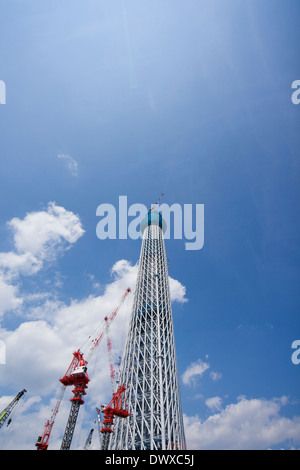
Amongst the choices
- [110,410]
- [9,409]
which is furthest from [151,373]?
[9,409]

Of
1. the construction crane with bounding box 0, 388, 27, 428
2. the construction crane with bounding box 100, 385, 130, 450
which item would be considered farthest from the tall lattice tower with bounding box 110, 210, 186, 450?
the construction crane with bounding box 0, 388, 27, 428

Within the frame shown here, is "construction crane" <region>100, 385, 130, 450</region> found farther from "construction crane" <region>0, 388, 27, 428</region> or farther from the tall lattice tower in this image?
"construction crane" <region>0, 388, 27, 428</region>

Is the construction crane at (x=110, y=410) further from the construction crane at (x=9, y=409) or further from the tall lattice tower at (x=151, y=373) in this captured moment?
the construction crane at (x=9, y=409)

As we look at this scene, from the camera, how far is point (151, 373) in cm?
4269

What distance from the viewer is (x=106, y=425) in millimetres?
43938

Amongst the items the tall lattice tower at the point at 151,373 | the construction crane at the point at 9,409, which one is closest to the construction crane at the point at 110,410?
the tall lattice tower at the point at 151,373

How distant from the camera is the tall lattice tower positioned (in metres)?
37.4

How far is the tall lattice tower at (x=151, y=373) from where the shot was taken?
3744 cm

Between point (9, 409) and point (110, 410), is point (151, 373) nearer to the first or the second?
point (110, 410)

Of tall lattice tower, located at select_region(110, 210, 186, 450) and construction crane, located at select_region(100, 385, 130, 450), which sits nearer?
tall lattice tower, located at select_region(110, 210, 186, 450)

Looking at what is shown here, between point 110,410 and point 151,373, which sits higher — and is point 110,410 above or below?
below
